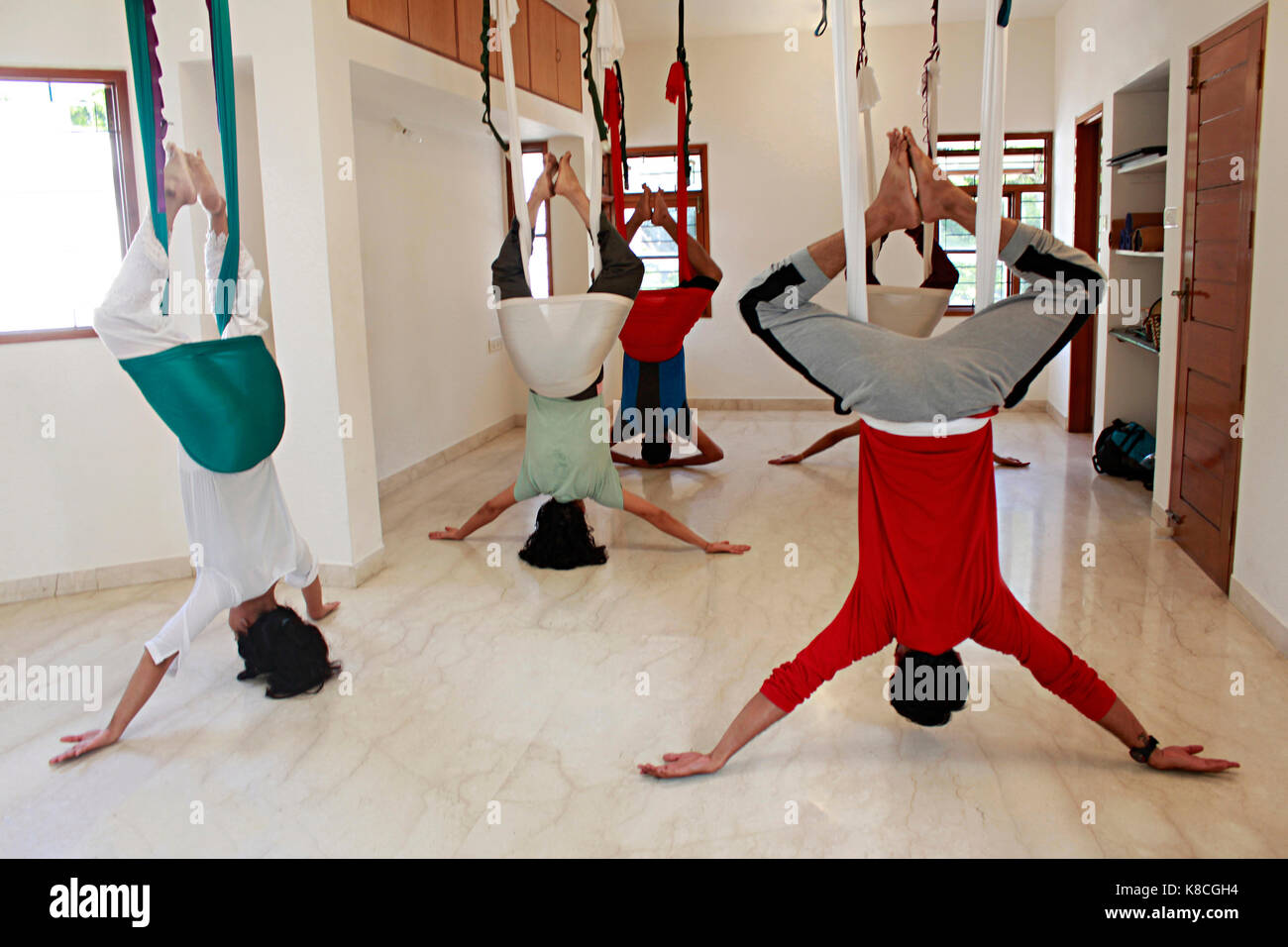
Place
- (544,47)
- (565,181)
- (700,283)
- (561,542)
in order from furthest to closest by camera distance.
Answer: (544,47)
(700,283)
(561,542)
(565,181)

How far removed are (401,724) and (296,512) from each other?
1534 mm

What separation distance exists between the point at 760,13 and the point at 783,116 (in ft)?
3.02

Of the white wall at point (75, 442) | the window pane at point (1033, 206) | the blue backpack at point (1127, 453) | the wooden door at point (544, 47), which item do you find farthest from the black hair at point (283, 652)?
the window pane at point (1033, 206)

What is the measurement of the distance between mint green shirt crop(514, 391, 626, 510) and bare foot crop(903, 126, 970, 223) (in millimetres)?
2175

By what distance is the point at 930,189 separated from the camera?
2203 millimetres

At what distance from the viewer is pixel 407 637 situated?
358 cm

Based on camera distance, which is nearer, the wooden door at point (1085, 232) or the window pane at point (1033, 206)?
the wooden door at point (1085, 232)

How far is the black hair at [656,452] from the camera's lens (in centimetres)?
625

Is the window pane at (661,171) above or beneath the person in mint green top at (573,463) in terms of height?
above

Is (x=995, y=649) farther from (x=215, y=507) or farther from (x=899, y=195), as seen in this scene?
(x=215, y=507)

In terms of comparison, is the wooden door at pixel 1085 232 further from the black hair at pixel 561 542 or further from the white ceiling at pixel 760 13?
the black hair at pixel 561 542

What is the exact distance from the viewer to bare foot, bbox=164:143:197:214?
8.73 feet

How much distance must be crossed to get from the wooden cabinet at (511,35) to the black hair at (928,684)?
10.9 feet

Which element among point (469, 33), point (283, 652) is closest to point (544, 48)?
point (469, 33)
